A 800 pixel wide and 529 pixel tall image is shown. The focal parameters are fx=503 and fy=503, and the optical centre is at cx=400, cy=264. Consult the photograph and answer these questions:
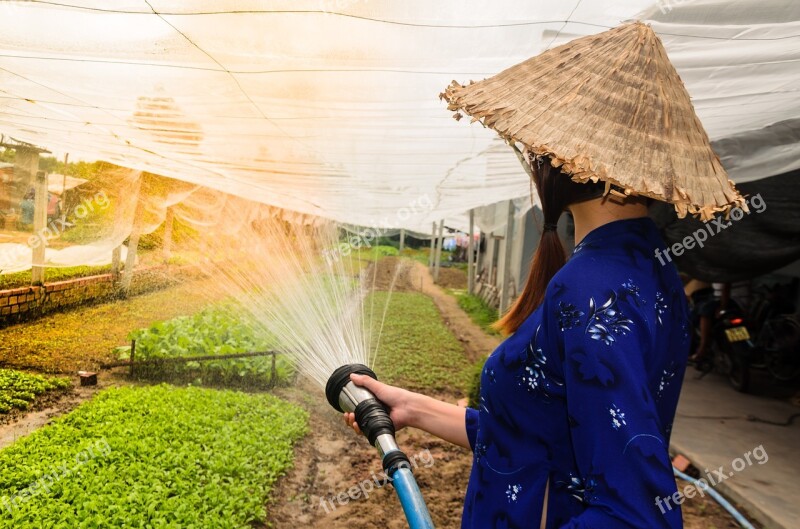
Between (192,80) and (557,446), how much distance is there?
258 centimetres

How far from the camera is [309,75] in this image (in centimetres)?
281

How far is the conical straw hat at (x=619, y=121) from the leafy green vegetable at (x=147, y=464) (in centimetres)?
353

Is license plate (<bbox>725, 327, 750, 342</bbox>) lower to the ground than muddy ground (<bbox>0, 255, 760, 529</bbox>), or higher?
higher

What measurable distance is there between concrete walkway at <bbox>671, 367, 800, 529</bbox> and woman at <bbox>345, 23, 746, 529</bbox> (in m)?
4.30

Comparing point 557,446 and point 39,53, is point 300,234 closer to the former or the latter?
point 39,53

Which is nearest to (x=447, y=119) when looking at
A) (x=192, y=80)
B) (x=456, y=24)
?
(x=456, y=24)

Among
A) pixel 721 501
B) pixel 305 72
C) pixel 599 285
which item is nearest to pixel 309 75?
pixel 305 72

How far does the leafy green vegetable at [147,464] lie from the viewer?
3.42 meters

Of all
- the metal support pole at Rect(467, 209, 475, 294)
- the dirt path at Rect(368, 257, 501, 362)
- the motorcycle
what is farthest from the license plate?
the metal support pole at Rect(467, 209, 475, 294)

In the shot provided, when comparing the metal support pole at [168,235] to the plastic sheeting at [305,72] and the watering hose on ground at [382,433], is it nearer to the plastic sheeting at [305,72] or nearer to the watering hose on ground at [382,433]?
the plastic sheeting at [305,72]

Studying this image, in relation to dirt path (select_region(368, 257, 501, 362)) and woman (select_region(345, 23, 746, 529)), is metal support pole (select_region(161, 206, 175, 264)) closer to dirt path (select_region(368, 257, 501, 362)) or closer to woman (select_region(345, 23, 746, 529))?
woman (select_region(345, 23, 746, 529))

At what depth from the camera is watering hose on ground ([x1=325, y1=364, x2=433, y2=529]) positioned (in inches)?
52.2

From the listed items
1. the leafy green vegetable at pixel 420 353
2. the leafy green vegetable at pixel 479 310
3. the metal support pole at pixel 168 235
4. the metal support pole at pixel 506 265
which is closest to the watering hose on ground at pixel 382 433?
the metal support pole at pixel 168 235

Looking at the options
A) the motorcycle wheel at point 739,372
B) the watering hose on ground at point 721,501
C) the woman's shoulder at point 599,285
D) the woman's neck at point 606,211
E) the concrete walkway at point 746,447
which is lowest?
the watering hose on ground at point 721,501
